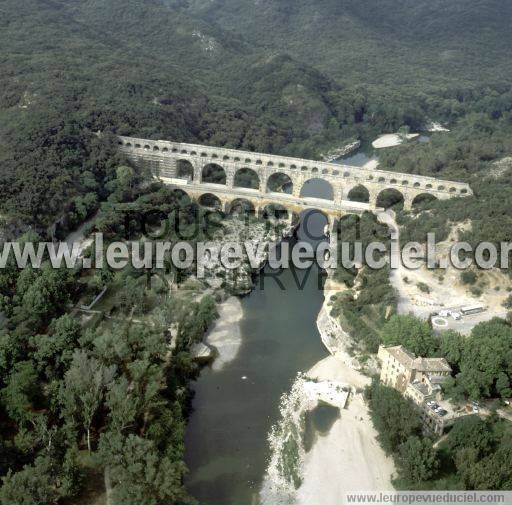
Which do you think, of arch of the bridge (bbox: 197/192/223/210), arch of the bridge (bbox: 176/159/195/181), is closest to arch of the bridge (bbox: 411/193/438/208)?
arch of the bridge (bbox: 197/192/223/210)

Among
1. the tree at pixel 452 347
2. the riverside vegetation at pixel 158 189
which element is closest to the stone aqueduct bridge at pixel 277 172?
the riverside vegetation at pixel 158 189

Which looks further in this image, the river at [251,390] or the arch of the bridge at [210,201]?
the arch of the bridge at [210,201]

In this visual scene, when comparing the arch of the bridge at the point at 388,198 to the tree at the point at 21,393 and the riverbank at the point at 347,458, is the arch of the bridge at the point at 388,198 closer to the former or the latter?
the riverbank at the point at 347,458

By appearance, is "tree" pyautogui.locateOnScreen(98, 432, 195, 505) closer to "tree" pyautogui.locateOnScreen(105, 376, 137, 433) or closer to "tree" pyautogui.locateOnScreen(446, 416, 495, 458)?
"tree" pyautogui.locateOnScreen(105, 376, 137, 433)

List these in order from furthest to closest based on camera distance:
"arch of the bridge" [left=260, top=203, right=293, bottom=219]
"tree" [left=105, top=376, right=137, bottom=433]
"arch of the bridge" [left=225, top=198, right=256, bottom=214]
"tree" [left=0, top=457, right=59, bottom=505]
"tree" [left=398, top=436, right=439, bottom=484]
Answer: "arch of the bridge" [left=225, top=198, right=256, bottom=214], "arch of the bridge" [left=260, top=203, right=293, bottom=219], "tree" [left=398, top=436, right=439, bottom=484], "tree" [left=105, top=376, right=137, bottom=433], "tree" [left=0, top=457, right=59, bottom=505]

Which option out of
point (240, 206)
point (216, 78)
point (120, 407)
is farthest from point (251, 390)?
point (216, 78)

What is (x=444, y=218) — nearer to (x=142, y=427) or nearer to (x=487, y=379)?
(x=487, y=379)

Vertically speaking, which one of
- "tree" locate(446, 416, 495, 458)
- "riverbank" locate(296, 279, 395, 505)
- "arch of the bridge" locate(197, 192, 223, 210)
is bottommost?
"riverbank" locate(296, 279, 395, 505)
